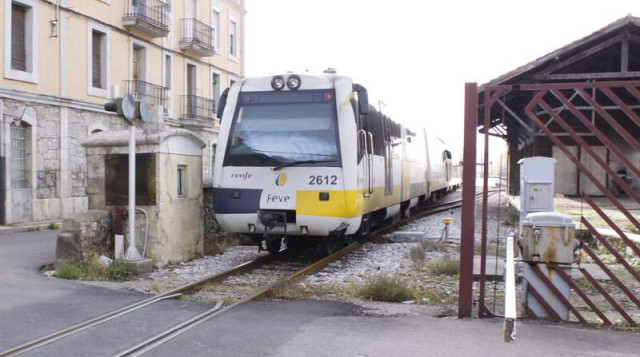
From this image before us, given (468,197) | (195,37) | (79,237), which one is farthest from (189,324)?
(195,37)

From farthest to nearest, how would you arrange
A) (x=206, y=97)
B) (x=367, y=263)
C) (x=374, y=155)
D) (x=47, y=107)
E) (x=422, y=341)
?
(x=206, y=97) < (x=47, y=107) < (x=374, y=155) < (x=367, y=263) < (x=422, y=341)

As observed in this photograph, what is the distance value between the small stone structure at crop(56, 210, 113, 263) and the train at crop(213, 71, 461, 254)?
1.82m

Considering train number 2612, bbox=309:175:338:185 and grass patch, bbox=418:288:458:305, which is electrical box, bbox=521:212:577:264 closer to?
grass patch, bbox=418:288:458:305

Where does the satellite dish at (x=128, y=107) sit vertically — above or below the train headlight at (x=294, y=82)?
below

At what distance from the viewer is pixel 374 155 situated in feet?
36.3

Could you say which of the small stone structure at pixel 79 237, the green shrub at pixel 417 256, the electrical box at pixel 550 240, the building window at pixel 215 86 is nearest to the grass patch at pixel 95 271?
the small stone structure at pixel 79 237

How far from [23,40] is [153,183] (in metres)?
12.2

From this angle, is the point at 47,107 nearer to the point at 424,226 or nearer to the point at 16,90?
the point at 16,90

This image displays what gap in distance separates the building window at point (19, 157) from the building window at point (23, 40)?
154cm

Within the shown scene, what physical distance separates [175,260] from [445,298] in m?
4.41

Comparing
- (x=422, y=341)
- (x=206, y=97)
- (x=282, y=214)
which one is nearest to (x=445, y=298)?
(x=422, y=341)

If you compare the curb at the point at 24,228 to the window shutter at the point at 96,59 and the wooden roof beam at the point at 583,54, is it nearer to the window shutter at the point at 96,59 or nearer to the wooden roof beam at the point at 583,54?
the window shutter at the point at 96,59

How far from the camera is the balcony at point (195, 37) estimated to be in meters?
27.4

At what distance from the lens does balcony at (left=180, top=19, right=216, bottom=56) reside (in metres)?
27.4
